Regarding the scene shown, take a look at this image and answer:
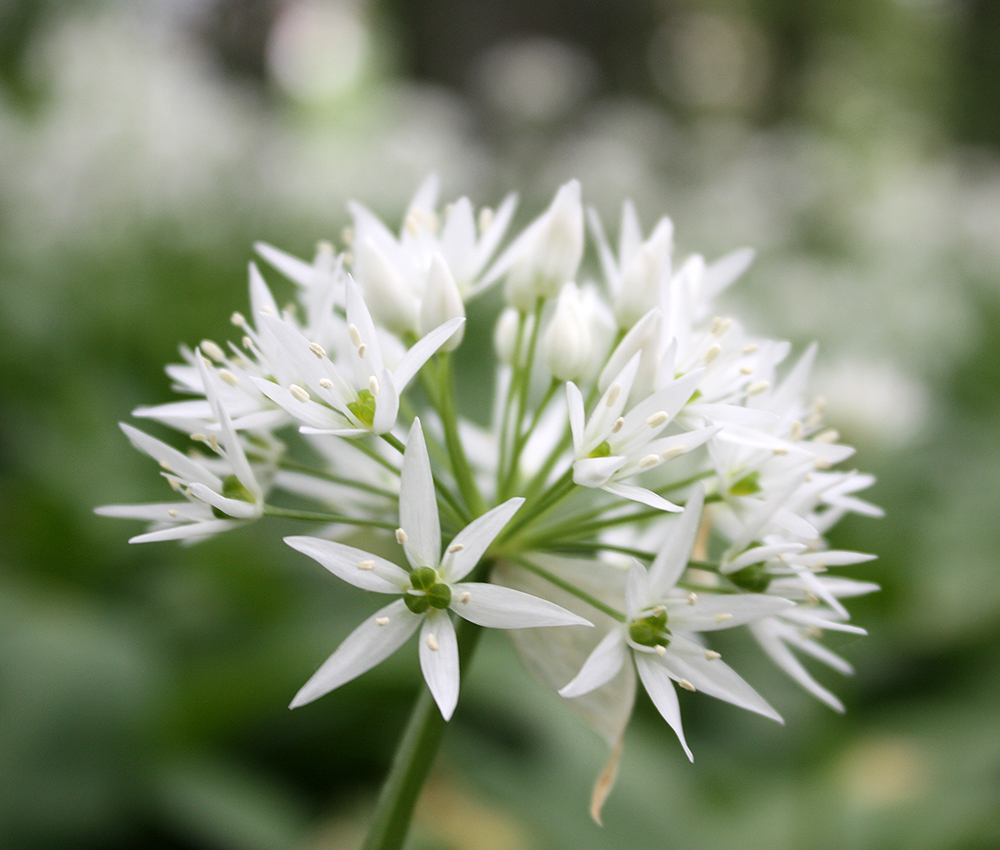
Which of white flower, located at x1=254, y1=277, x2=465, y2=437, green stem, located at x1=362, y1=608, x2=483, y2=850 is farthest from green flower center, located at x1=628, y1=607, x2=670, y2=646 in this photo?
white flower, located at x1=254, y1=277, x2=465, y2=437

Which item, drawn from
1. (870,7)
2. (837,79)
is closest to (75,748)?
(837,79)

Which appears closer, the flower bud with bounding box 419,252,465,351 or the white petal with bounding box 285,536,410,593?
the white petal with bounding box 285,536,410,593

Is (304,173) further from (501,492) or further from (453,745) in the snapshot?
(501,492)

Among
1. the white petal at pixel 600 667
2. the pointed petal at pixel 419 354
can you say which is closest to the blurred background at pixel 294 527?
the white petal at pixel 600 667

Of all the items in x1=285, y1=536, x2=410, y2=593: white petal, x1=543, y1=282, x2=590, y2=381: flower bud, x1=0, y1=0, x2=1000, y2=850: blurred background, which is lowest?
x1=0, y1=0, x2=1000, y2=850: blurred background

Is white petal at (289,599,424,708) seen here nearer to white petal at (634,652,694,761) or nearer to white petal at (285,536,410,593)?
white petal at (285,536,410,593)

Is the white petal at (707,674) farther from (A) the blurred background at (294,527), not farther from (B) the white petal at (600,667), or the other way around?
(A) the blurred background at (294,527)

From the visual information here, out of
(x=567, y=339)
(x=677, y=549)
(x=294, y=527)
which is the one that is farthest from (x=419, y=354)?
(x=294, y=527)
